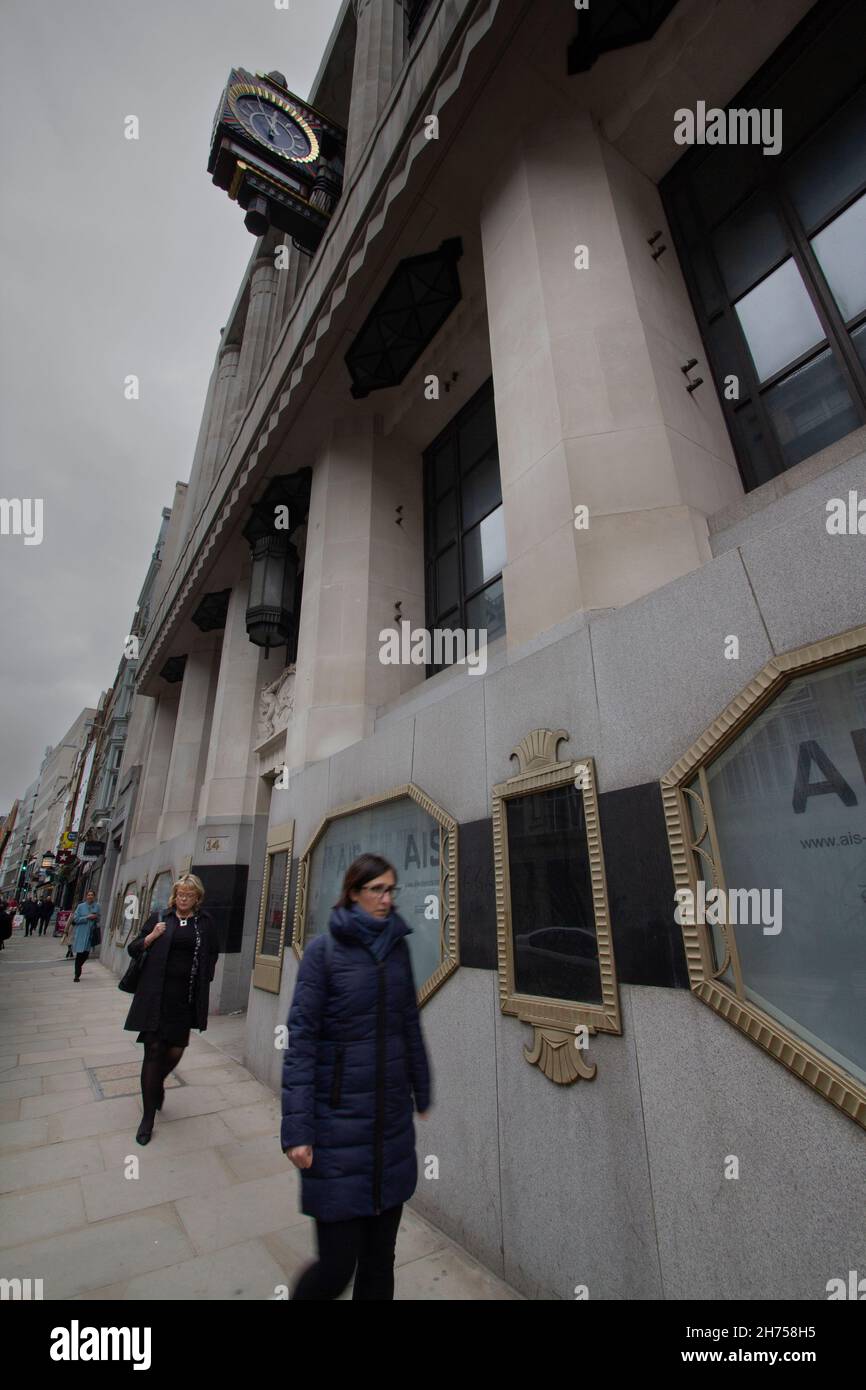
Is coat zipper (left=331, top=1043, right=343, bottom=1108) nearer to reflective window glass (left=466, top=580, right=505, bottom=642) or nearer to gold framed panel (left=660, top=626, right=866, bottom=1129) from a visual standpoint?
gold framed panel (left=660, top=626, right=866, bottom=1129)

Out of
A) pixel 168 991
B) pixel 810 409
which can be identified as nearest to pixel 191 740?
pixel 168 991

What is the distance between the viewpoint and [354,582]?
26.3 feet

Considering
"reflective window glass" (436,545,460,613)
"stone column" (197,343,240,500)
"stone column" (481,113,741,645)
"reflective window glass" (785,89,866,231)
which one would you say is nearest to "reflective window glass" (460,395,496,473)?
Answer: "reflective window glass" (436,545,460,613)

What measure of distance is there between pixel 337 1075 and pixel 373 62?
42.9ft

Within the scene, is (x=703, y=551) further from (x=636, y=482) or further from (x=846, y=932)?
(x=846, y=932)

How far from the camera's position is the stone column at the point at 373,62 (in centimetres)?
858

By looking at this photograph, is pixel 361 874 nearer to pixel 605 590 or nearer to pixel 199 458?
pixel 605 590

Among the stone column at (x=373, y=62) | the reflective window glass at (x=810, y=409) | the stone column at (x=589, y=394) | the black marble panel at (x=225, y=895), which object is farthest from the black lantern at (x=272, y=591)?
the reflective window glass at (x=810, y=409)

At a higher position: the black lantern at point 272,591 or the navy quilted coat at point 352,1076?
the black lantern at point 272,591

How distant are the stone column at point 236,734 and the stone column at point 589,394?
8.64m

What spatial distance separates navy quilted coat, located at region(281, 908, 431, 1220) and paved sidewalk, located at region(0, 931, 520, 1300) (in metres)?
1.51

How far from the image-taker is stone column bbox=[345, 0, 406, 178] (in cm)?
858

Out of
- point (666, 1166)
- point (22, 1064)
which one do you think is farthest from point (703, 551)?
point (22, 1064)

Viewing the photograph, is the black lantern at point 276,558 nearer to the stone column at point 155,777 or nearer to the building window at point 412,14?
the building window at point 412,14
